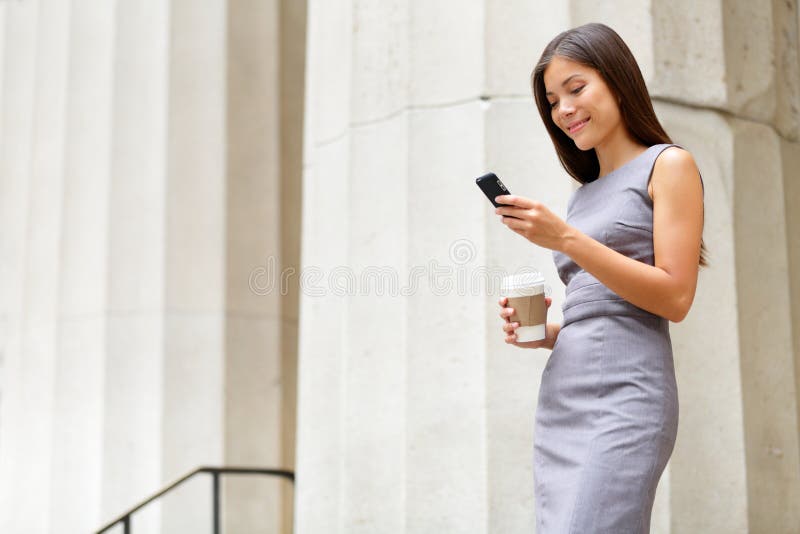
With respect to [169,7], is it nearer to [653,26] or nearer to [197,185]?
[197,185]

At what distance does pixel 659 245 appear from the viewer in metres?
2.33

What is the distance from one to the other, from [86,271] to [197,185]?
50.1 inches

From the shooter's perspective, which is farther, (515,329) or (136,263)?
(136,263)

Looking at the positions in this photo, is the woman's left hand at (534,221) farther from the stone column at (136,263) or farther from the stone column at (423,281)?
the stone column at (136,263)

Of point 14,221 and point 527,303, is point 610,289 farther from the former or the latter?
point 14,221

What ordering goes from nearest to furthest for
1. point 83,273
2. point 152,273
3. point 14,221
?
point 152,273 → point 83,273 → point 14,221

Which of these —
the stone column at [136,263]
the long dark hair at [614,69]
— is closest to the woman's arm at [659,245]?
the long dark hair at [614,69]

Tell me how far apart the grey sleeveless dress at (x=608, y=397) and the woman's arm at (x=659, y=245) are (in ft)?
0.24

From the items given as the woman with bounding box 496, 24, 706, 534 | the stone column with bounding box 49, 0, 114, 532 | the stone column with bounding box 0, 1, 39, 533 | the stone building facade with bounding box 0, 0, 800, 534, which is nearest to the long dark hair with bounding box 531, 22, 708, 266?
the woman with bounding box 496, 24, 706, 534

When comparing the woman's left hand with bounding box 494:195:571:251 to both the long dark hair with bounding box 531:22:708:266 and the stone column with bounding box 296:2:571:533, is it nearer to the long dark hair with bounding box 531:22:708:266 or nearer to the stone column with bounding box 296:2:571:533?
the long dark hair with bounding box 531:22:708:266

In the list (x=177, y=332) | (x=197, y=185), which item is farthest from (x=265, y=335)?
(x=197, y=185)

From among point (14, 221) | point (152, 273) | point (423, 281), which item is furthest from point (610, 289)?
point (14, 221)

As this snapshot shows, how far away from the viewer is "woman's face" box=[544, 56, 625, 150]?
2482 millimetres

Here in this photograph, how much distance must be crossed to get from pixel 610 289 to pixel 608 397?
0.85ft
